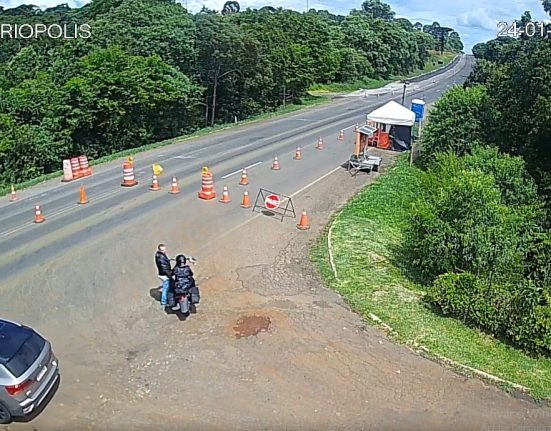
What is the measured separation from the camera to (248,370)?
397 inches

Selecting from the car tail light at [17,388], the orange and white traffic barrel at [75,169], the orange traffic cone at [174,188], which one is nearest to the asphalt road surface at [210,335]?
the car tail light at [17,388]

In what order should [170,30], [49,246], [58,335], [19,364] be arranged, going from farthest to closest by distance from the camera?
[170,30], [49,246], [58,335], [19,364]

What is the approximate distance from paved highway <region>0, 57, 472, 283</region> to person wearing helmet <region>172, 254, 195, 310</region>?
16.1 feet

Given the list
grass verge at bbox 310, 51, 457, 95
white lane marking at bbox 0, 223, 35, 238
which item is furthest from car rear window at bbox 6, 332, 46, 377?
grass verge at bbox 310, 51, 457, 95

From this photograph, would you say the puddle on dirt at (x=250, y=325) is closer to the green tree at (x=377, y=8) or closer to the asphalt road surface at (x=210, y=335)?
the asphalt road surface at (x=210, y=335)

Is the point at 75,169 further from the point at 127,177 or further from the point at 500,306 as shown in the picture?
the point at 500,306

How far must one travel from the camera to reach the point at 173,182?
22688 mm

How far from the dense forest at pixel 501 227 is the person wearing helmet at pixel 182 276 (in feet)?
17.5

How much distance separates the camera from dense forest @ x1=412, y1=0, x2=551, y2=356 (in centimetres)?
1191

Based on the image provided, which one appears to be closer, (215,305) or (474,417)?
(474,417)

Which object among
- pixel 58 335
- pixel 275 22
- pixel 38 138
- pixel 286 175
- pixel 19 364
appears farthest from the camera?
pixel 275 22

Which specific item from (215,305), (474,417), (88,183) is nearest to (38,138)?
(88,183)

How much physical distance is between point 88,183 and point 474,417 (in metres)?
18.7

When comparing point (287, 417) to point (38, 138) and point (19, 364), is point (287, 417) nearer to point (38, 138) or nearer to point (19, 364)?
point (19, 364)
